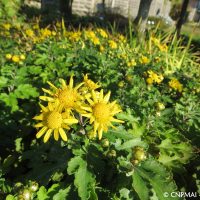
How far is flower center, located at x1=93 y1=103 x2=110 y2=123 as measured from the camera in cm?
169

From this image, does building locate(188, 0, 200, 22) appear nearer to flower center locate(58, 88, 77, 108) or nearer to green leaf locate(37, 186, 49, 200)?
flower center locate(58, 88, 77, 108)

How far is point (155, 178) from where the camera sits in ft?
5.41

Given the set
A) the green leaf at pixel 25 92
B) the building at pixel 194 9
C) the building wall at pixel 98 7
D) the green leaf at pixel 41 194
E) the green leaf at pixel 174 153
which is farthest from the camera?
the building at pixel 194 9

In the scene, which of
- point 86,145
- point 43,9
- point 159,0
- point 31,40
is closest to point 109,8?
point 43,9

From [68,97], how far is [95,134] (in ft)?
0.86

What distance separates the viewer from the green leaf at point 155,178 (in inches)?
63.8

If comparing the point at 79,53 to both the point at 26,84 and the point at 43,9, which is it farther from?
the point at 43,9

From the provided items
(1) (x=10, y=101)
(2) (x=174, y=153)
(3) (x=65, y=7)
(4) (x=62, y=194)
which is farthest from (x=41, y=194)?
(3) (x=65, y=7)

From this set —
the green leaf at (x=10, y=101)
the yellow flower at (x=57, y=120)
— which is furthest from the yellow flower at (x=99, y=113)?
the green leaf at (x=10, y=101)

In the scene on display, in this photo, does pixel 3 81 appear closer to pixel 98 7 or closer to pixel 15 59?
pixel 15 59

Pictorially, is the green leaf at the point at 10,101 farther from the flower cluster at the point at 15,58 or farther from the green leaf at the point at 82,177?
the green leaf at the point at 82,177

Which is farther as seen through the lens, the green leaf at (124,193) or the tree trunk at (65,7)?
the tree trunk at (65,7)

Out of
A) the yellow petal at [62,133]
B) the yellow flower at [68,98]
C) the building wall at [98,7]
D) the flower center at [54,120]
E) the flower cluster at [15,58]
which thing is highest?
the yellow flower at [68,98]

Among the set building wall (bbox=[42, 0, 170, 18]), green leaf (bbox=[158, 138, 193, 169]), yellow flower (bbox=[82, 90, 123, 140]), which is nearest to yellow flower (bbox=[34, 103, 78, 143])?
yellow flower (bbox=[82, 90, 123, 140])
